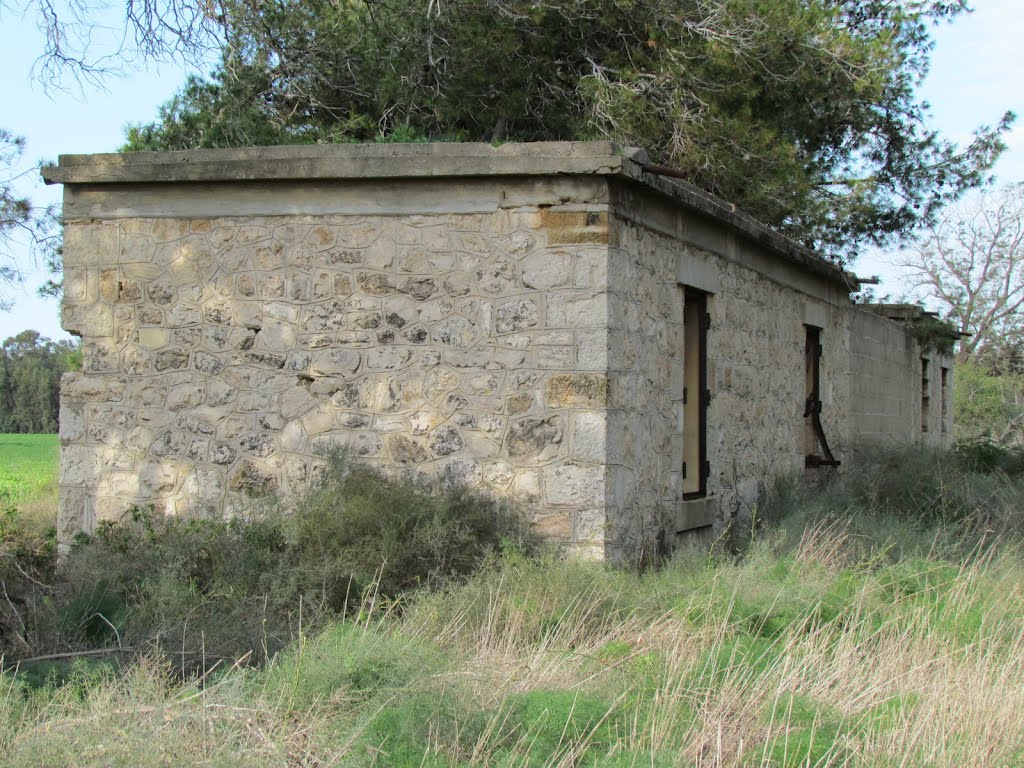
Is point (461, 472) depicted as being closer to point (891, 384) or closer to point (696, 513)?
point (696, 513)

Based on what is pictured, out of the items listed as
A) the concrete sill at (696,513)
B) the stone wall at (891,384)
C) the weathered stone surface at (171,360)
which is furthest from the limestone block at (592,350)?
the stone wall at (891,384)

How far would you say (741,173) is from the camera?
14.7 metres

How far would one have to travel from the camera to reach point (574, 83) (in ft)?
49.8

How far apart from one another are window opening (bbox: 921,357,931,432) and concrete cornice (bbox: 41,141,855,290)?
12051mm

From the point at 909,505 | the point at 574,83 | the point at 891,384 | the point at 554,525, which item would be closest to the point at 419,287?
the point at 554,525

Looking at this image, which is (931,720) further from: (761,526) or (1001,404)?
(1001,404)

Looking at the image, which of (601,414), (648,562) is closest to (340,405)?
(601,414)

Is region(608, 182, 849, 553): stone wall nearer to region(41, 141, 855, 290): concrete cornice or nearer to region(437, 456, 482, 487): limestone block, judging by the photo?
region(41, 141, 855, 290): concrete cornice

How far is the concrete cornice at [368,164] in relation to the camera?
741cm

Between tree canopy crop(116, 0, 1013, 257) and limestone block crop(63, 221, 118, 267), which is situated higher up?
tree canopy crop(116, 0, 1013, 257)

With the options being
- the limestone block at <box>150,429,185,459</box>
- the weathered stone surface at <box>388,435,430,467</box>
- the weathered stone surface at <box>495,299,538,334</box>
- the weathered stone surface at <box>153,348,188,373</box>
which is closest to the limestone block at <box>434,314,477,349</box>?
the weathered stone surface at <box>495,299,538,334</box>

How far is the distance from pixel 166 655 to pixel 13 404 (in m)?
54.5

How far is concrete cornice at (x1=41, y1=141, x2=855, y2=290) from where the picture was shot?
741cm

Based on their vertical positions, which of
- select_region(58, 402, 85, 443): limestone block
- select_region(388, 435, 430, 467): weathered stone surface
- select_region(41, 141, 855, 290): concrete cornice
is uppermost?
select_region(41, 141, 855, 290): concrete cornice
